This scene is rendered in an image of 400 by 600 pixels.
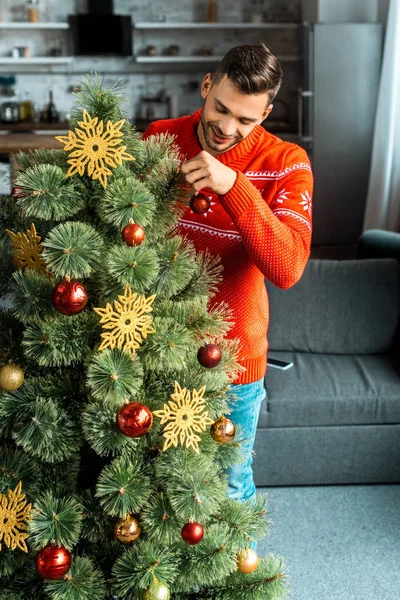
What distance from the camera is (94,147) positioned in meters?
1.07

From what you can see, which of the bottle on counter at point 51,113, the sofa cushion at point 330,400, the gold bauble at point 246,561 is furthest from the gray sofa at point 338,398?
the bottle on counter at point 51,113

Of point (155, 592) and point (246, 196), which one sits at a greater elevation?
point (246, 196)

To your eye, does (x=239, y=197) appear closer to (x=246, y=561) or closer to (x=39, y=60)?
(x=246, y=561)

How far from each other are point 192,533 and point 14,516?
0.28 meters

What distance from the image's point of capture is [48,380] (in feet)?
3.69

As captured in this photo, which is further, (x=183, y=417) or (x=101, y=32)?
(x=101, y=32)

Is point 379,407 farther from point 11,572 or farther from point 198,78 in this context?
point 198,78

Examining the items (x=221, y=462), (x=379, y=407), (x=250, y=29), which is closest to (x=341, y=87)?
(x=250, y=29)

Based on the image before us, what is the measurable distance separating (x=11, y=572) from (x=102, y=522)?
6.6 inches

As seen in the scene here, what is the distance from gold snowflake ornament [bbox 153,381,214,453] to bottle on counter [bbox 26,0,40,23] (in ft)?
19.4

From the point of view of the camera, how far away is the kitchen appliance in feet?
17.9

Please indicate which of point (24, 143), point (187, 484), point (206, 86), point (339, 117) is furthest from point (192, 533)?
point (339, 117)

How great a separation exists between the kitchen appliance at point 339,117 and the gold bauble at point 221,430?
463 centimetres

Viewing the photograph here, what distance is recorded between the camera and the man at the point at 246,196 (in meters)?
1.19
